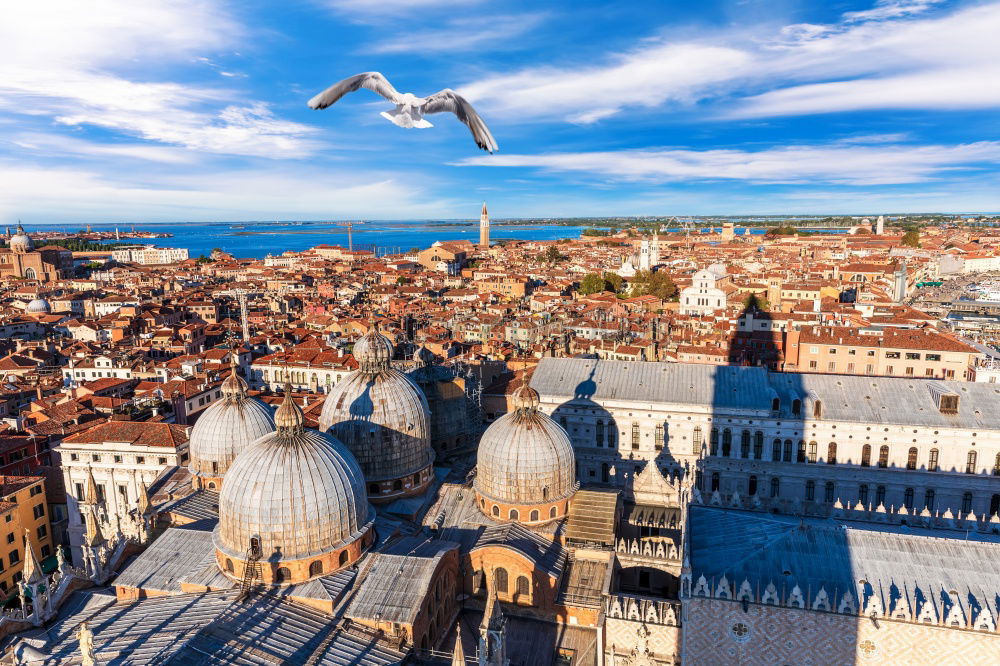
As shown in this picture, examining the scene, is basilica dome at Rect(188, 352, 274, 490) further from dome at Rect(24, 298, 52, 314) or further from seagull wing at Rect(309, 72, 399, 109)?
dome at Rect(24, 298, 52, 314)

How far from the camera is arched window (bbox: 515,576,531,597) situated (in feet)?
72.3

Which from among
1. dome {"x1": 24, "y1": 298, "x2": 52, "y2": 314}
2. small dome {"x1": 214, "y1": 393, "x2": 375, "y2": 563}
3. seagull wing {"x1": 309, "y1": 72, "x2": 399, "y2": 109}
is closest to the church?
small dome {"x1": 214, "y1": 393, "x2": 375, "y2": 563}

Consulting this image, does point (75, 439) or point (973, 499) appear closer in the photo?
point (973, 499)

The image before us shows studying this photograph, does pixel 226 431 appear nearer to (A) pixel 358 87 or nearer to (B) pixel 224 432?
(B) pixel 224 432

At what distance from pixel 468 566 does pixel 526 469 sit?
3.94 meters

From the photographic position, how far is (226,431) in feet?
86.4

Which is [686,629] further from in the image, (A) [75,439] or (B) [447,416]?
(A) [75,439]

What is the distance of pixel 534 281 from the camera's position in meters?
131

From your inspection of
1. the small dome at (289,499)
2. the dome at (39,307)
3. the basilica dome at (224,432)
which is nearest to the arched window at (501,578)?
the small dome at (289,499)

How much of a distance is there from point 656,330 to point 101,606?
5840 cm

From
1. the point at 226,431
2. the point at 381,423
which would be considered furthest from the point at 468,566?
the point at 226,431

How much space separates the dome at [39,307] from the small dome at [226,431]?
88080 millimetres

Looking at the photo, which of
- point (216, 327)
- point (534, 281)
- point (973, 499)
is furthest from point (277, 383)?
point (534, 281)

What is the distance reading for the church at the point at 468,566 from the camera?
1708 cm
